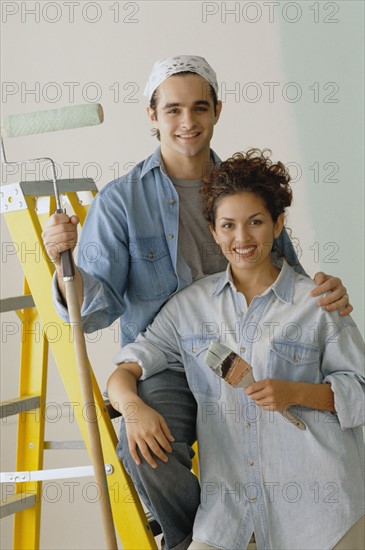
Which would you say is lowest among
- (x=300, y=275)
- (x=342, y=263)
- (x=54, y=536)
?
(x=54, y=536)

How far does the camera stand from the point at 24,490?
2.34 meters

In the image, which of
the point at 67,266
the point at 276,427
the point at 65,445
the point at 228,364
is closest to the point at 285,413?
the point at 276,427

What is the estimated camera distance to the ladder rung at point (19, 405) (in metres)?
2.23

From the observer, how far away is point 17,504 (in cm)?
225

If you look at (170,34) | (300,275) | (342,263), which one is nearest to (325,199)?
(342,263)

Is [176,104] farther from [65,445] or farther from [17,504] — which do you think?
[17,504]

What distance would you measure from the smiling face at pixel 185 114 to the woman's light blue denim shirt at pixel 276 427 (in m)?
0.36

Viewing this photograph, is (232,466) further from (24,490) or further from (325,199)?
(325,199)

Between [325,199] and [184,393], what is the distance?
1.34 m

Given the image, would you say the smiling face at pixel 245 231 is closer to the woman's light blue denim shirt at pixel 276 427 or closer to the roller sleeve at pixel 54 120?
the woman's light blue denim shirt at pixel 276 427

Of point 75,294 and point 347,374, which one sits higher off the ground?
point 75,294

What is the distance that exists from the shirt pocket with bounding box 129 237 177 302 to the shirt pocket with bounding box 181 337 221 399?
173mm

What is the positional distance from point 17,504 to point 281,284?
908 millimetres

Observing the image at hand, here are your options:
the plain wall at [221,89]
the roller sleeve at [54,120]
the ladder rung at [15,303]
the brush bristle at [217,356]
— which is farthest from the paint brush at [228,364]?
the plain wall at [221,89]
